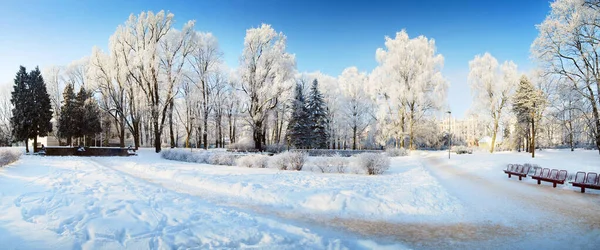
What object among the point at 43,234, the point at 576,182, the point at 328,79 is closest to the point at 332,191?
the point at 43,234

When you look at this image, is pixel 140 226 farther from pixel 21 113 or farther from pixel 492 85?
pixel 492 85

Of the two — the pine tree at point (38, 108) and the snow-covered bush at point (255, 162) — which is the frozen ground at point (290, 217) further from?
the pine tree at point (38, 108)

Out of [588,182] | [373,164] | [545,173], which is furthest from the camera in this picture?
[373,164]

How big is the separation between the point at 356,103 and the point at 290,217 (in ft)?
117

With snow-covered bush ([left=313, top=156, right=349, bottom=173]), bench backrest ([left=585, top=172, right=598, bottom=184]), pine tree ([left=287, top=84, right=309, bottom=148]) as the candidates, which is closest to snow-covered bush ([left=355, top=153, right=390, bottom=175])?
snow-covered bush ([left=313, top=156, right=349, bottom=173])

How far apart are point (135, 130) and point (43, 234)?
98.5 ft

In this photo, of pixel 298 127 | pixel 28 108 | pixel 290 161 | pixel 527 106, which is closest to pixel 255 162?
pixel 290 161

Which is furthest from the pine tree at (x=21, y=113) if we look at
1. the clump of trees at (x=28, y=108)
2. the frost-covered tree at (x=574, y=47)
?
the frost-covered tree at (x=574, y=47)

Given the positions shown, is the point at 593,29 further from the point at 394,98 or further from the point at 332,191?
the point at 332,191

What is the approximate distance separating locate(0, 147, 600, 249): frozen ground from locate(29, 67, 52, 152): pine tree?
89.1 ft

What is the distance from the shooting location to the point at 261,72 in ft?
90.7

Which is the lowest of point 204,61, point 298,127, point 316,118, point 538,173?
point 538,173

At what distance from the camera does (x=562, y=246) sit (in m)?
5.36

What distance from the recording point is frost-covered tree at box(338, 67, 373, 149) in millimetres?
41156
